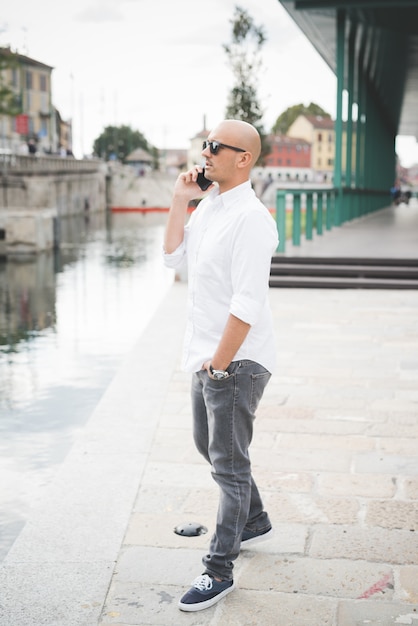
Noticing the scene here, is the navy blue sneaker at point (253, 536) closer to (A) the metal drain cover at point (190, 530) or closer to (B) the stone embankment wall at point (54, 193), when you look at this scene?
(A) the metal drain cover at point (190, 530)

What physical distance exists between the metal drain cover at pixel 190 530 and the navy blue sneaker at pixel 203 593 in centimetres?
59

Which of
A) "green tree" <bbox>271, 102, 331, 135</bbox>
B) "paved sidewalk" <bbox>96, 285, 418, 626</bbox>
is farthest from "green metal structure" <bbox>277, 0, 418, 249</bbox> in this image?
"green tree" <bbox>271, 102, 331, 135</bbox>

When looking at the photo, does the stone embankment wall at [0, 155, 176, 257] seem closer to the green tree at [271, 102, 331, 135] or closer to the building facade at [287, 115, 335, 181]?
the green tree at [271, 102, 331, 135]

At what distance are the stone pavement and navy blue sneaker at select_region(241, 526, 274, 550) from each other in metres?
0.06

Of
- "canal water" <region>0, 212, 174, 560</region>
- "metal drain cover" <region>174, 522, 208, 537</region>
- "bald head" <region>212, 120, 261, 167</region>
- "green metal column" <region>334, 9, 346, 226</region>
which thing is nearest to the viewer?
"bald head" <region>212, 120, 261, 167</region>

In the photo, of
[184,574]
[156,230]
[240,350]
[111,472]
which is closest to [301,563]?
[184,574]

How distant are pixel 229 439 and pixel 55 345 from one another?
856 cm

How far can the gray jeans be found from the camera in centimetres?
311

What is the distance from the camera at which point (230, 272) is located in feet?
10.1

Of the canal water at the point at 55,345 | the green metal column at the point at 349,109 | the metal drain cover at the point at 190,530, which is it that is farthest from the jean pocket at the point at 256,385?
the green metal column at the point at 349,109

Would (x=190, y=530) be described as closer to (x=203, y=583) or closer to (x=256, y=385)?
(x=203, y=583)

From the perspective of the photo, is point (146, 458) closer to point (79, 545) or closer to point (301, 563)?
point (79, 545)

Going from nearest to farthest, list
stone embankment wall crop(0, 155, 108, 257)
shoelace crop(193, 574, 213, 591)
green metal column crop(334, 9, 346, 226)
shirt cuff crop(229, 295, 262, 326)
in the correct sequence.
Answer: shirt cuff crop(229, 295, 262, 326)
shoelace crop(193, 574, 213, 591)
green metal column crop(334, 9, 346, 226)
stone embankment wall crop(0, 155, 108, 257)

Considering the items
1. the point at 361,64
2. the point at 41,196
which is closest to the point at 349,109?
the point at 361,64
